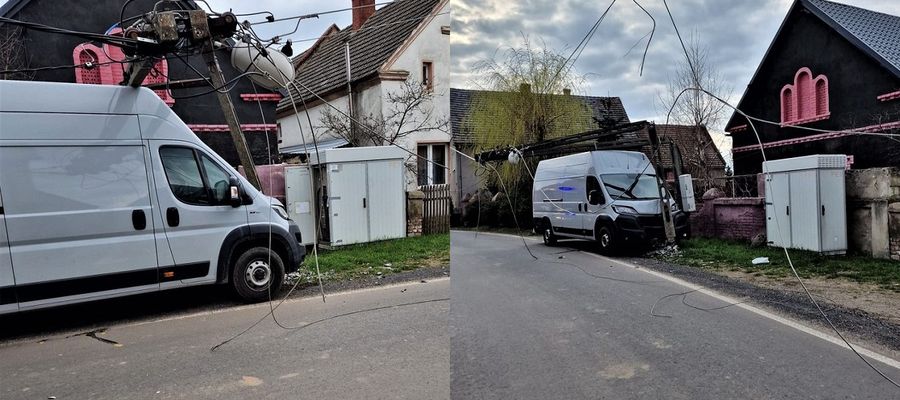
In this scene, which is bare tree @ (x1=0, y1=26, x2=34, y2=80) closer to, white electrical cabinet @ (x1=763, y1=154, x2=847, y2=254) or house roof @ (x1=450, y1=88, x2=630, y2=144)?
house roof @ (x1=450, y1=88, x2=630, y2=144)

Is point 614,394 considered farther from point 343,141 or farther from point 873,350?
point 343,141

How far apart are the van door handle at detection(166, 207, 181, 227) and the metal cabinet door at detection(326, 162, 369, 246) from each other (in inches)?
160

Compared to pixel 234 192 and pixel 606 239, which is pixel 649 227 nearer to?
pixel 606 239

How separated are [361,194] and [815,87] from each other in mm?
6992

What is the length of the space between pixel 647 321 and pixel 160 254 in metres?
4.17

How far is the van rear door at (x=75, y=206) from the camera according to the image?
4566 mm

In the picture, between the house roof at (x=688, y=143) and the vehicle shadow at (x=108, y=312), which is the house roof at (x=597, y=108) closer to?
the house roof at (x=688, y=143)

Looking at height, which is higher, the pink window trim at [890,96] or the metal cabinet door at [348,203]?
the pink window trim at [890,96]

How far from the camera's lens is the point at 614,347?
105 inches

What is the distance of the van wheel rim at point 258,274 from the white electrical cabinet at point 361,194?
3543 millimetres

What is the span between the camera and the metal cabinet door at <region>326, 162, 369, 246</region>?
30.5 ft

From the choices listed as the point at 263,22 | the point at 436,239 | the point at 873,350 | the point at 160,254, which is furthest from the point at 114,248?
the point at 873,350

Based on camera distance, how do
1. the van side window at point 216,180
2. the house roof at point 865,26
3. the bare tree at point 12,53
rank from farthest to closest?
the bare tree at point 12,53 < the van side window at point 216,180 < the house roof at point 865,26

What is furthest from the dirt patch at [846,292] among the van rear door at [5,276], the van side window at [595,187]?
the van rear door at [5,276]
